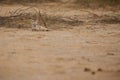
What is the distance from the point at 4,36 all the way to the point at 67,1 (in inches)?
190

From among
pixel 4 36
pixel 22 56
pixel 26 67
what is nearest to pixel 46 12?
pixel 4 36

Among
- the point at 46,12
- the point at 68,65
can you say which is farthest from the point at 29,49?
the point at 46,12

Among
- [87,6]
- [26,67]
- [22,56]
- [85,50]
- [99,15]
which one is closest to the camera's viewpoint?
[26,67]

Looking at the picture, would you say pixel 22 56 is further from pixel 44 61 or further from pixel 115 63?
pixel 115 63

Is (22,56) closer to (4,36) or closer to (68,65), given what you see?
(68,65)

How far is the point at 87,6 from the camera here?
34.0 ft

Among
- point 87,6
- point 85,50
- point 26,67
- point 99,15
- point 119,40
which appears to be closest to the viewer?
point 26,67

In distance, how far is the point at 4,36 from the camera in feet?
22.8

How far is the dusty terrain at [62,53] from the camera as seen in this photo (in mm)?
4605

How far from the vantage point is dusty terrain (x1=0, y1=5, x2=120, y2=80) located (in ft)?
15.1

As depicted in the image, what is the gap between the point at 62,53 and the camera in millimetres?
5605

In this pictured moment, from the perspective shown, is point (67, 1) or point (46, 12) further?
point (67, 1)

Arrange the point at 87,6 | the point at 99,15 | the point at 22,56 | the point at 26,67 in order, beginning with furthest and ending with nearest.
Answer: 1. the point at 87,6
2. the point at 99,15
3. the point at 22,56
4. the point at 26,67

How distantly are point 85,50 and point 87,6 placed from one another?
15.6ft
